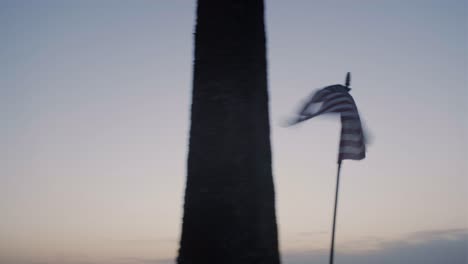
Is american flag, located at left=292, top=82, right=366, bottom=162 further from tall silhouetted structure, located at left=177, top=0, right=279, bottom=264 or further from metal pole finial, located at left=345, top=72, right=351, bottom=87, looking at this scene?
tall silhouetted structure, located at left=177, top=0, right=279, bottom=264

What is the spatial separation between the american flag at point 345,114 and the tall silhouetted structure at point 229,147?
325 centimetres

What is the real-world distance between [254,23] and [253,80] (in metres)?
0.62

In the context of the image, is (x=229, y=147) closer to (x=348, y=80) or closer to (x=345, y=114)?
(x=345, y=114)

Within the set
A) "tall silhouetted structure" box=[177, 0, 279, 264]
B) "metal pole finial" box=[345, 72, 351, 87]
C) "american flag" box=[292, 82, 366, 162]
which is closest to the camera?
"tall silhouetted structure" box=[177, 0, 279, 264]

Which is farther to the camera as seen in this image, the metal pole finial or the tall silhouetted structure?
the metal pole finial

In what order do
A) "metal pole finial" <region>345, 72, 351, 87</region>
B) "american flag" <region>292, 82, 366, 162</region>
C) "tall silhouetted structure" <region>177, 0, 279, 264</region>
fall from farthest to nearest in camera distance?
1. "metal pole finial" <region>345, 72, 351, 87</region>
2. "american flag" <region>292, 82, 366, 162</region>
3. "tall silhouetted structure" <region>177, 0, 279, 264</region>

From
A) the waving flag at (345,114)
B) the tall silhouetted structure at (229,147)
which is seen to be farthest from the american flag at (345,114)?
the tall silhouetted structure at (229,147)

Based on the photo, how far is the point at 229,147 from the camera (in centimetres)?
619

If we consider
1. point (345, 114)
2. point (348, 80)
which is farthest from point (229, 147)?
point (348, 80)

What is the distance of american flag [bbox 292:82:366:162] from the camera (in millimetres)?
9820

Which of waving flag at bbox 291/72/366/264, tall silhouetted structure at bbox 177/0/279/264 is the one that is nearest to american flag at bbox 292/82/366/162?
waving flag at bbox 291/72/366/264

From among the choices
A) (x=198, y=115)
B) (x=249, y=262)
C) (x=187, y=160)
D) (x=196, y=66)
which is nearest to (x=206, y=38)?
(x=196, y=66)

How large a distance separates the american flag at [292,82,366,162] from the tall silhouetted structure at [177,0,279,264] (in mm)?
3254

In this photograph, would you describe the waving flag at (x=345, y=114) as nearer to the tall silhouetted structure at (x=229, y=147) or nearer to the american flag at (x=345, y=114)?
the american flag at (x=345, y=114)
